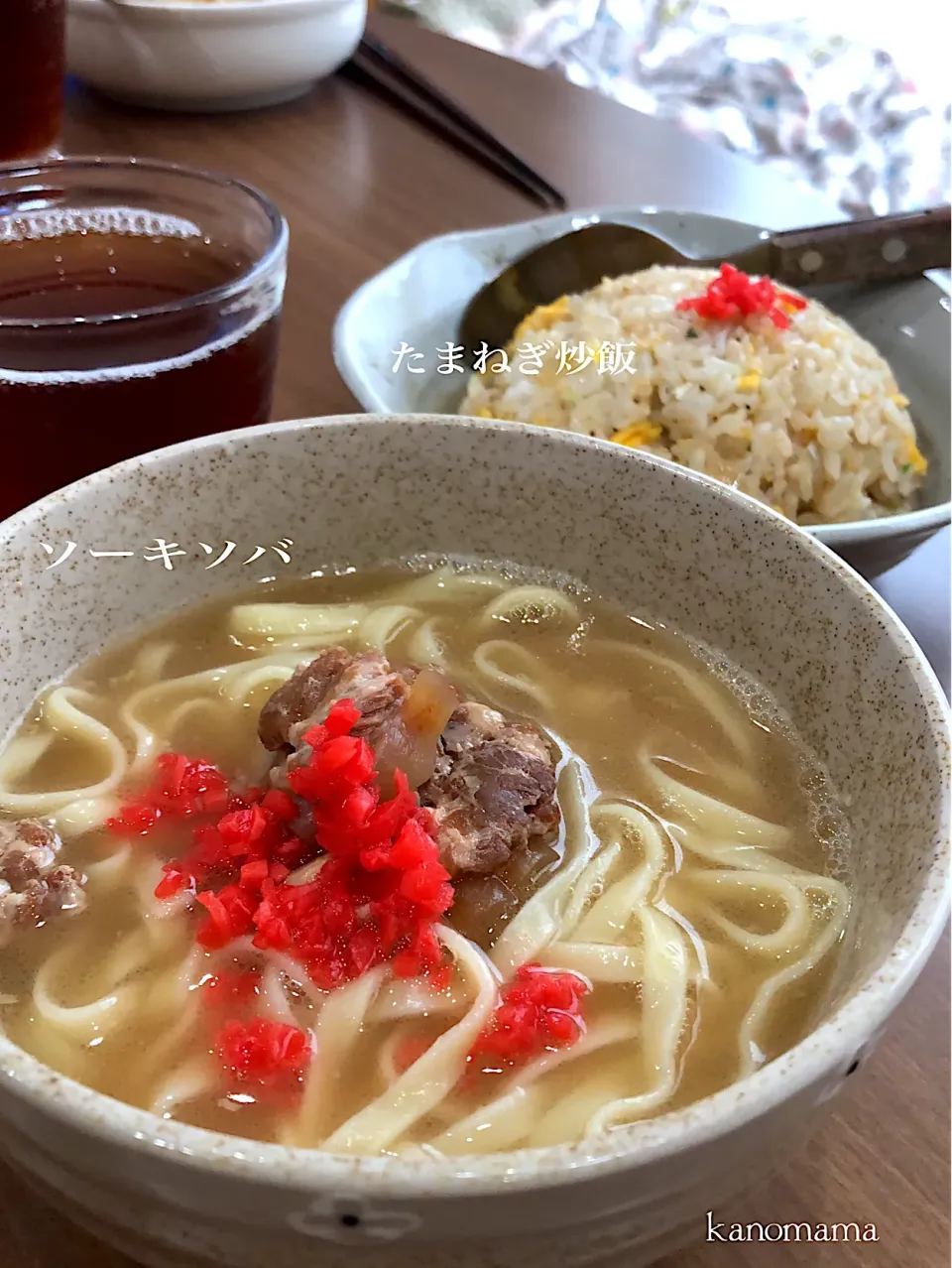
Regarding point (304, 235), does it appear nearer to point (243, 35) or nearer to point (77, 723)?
point (243, 35)

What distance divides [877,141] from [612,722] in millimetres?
4308

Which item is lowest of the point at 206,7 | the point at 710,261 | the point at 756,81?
the point at 756,81

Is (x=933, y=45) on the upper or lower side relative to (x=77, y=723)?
upper

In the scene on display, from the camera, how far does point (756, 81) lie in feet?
16.3

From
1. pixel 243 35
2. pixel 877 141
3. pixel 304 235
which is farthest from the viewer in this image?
pixel 877 141

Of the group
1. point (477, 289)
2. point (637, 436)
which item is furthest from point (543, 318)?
→ point (637, 436)

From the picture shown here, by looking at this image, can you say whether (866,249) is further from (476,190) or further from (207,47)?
(207,47)

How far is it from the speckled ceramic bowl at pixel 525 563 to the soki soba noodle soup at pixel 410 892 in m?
0.09

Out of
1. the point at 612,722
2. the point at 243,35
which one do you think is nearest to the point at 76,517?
the point at 612,722

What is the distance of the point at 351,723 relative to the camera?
1089 mm

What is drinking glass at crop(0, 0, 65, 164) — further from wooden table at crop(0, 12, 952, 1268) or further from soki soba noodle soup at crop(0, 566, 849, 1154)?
soki soba noodle soup at crop(0, 566, 849, 1154)

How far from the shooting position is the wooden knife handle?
213cm

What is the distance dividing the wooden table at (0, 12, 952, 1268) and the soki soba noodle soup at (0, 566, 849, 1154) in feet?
0.73

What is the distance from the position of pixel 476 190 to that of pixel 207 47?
29.1 inches
